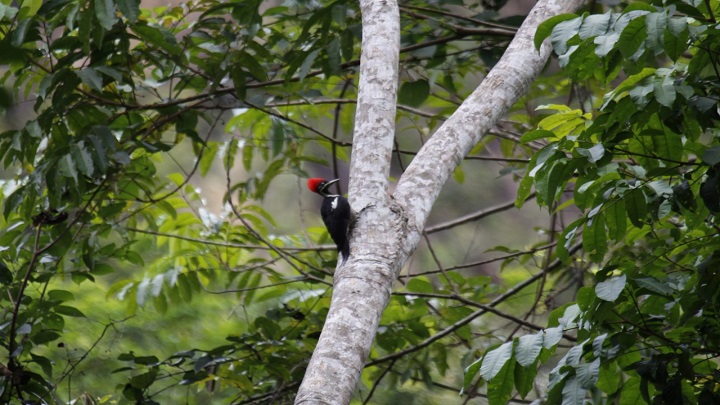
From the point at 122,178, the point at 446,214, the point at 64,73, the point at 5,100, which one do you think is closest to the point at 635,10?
the point at 64,73

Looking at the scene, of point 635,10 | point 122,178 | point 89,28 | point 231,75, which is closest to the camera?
point 635,10

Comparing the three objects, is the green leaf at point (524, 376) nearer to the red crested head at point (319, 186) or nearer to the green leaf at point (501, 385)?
the green leaf at point (501, 385)

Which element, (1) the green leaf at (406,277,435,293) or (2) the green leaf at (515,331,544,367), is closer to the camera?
(2) the green leaf at (515,331,544,367)

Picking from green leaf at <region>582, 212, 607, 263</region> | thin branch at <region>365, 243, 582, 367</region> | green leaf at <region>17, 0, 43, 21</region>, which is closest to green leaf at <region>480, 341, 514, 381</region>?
green leaf at <region>582, 212, 607, 263</region>

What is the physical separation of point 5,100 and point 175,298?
3.71 ft

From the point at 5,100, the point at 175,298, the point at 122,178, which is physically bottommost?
the point at 175,298

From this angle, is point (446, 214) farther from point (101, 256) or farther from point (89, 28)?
point (89, 28)

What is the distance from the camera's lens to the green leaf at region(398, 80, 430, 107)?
3465mm

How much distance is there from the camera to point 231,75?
3.28m

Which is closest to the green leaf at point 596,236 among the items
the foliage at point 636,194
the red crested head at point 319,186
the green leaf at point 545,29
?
the foliage at point 636,194

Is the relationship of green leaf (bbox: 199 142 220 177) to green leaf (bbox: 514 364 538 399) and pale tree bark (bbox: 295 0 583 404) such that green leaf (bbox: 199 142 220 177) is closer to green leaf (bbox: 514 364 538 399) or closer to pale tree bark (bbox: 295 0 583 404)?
pale tree bark (bbox: 295 0 583 404)

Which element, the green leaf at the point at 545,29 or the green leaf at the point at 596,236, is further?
the green leaf at the point at 596,236

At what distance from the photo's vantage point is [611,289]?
1.85m

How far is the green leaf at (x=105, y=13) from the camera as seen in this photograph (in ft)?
8.89
